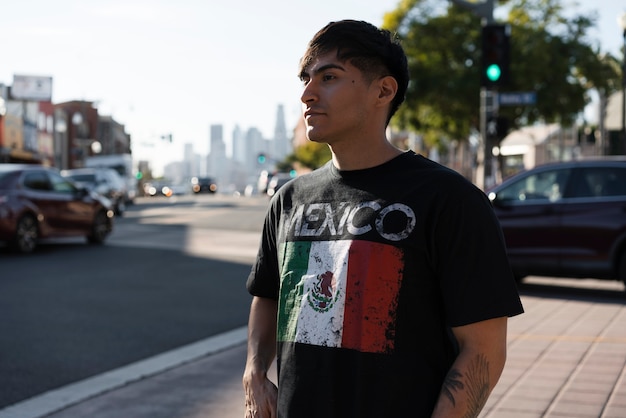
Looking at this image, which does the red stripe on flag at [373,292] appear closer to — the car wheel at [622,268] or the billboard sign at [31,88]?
the car wheel at [622,268]

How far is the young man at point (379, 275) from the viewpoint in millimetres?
2273

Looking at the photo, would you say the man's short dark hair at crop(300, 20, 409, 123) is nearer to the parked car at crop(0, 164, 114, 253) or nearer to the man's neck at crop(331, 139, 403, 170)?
the man's neck at crop(331, 139, 403, 170)

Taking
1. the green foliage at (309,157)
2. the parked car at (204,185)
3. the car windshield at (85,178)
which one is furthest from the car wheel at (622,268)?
the green foliage at (309,157)

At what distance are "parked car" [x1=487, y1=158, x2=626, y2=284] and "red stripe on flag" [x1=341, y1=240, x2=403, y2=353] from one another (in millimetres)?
9190

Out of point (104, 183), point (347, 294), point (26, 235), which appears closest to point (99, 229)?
point (26, 235)

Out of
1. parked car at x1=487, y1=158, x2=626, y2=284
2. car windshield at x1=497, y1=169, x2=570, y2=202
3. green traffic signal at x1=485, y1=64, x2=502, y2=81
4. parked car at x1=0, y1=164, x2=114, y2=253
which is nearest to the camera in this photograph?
parked car at x1=487, y1=158, x2=626, y2=284

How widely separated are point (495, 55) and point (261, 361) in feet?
47.9

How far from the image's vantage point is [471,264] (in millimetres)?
2266

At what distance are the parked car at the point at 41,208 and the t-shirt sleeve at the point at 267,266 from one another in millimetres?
13744

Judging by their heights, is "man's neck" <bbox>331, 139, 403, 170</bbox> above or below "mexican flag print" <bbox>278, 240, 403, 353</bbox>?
above

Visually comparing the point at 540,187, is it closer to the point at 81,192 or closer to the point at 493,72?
the point at 493,72

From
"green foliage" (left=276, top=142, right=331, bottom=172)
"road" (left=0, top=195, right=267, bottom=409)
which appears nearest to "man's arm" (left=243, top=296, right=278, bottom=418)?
"road" (left=0, top=195, right=267, bottom=409)

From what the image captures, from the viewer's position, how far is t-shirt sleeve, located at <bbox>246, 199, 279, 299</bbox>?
2721 millimetres

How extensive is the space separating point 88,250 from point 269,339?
49.4 feet
